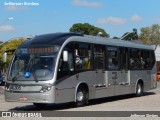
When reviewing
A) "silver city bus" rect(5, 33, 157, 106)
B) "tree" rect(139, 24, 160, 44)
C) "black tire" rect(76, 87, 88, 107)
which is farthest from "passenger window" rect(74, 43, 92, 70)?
"tree" rect(139, 24, 160, 44)

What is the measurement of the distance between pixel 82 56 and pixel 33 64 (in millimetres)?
2269

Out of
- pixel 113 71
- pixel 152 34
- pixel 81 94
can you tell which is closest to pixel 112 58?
pixel 113 71

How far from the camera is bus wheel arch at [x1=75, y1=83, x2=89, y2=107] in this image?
15.8m

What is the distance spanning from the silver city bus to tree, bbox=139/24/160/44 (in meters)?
81.0

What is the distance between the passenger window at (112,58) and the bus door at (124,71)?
1.53 feet

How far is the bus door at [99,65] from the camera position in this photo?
17203 millimetres

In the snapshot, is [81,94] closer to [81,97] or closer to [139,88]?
[81,97]

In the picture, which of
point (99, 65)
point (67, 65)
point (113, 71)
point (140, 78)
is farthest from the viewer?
point (140, 78)

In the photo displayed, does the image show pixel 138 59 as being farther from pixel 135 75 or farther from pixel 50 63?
pixel 50 63

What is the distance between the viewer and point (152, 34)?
101 metres

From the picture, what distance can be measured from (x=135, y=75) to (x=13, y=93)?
27.8 ft

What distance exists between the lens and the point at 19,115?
496 inches

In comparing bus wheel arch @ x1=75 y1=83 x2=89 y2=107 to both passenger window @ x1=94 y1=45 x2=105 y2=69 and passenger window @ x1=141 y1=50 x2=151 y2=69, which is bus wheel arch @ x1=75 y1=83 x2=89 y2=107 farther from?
passenger window @ x1=141 y1=50 x2=151 y2=69

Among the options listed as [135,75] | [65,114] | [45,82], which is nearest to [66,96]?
[45,82]
